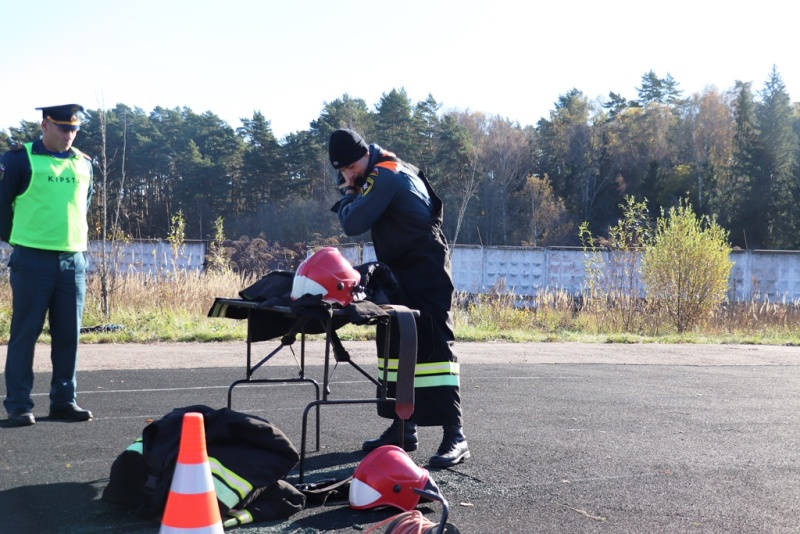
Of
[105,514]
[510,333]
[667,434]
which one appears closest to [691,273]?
[510,333]

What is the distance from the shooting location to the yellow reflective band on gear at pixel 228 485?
422 centimetres

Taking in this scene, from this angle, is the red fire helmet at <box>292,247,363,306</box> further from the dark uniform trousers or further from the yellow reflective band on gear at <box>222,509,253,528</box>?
the dark uniform trousers

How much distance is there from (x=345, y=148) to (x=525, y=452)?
97.2 inches

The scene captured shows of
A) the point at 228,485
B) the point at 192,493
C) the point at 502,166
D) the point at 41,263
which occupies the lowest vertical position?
the point at 228,485

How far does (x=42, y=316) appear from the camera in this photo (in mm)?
6621

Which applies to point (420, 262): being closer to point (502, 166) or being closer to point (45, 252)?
point (45, 252)

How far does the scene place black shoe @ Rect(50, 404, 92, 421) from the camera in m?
6.69

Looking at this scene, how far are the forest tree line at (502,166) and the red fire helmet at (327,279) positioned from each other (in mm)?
51599

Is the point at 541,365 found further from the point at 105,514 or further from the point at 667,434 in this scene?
the point at 105,514

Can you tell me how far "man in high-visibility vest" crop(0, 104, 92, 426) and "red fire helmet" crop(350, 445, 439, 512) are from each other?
311 cm

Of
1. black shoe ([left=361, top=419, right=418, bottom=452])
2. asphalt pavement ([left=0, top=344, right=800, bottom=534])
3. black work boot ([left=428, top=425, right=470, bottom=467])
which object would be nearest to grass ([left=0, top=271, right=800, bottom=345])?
asphalt pavement ([left=0, top=344, right=800, bottom=534])

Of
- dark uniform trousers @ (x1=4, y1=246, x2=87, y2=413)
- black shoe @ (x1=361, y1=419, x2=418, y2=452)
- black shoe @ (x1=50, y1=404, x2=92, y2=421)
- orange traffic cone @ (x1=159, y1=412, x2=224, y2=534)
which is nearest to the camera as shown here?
orange traffic cone @ (x1=159, y1=412, x2=224, y2=534)

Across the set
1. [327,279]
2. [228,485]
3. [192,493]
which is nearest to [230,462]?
[228,485]

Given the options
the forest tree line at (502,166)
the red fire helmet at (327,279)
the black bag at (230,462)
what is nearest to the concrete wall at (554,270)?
the forest tree line at (502,166)
